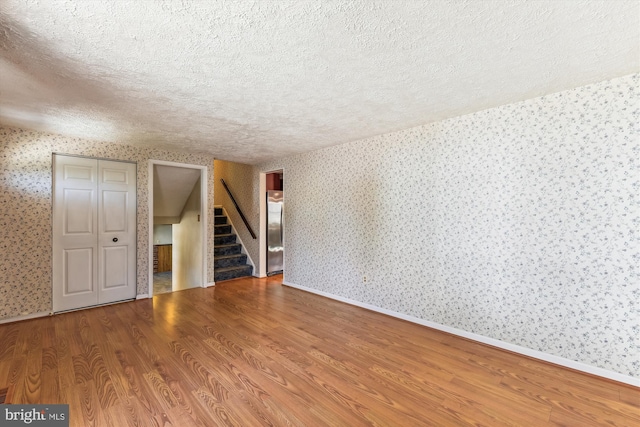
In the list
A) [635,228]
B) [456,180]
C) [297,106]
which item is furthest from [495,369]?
[297,106]

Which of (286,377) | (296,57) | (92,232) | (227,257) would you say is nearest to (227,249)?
(227,257)

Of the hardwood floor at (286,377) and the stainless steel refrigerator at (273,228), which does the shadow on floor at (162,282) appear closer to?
the stainless steel refrigerator at (273,228)

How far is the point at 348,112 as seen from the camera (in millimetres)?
2697

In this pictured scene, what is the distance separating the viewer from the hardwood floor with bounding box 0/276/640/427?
5.58 ft

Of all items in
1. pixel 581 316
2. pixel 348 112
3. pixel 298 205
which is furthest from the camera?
pixel 298 205

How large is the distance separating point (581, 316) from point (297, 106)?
9.64 feet

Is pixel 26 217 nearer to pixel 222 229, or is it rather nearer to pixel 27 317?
pixel 27 317

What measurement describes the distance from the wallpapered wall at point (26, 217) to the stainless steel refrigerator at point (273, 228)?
2.92 meters

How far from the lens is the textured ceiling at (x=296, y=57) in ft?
4.48

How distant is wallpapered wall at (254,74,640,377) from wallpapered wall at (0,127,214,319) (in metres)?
3.78

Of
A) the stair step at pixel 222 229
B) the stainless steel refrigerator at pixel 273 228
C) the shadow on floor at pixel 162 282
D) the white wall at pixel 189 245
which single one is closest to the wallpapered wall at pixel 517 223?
the stainless steel refrigerator at pixel 273 228

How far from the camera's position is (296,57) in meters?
1.75

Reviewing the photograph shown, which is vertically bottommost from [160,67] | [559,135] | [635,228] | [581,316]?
[581,316]

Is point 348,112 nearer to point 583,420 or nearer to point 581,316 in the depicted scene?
point 581,316
